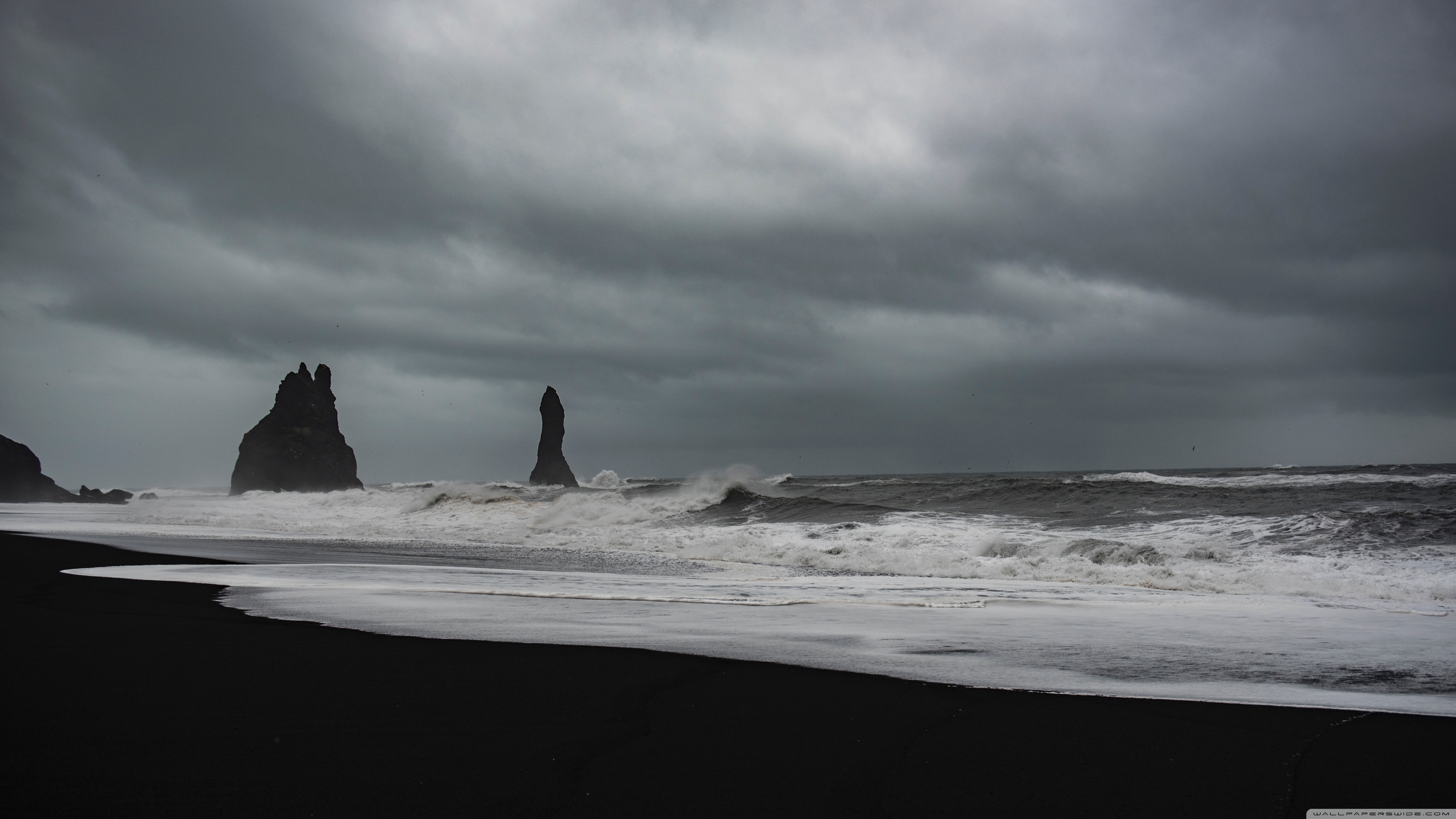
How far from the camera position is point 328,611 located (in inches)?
263

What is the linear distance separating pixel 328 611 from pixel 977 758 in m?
5.87

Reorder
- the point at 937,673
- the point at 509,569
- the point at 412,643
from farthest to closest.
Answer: the point at 509,569 < the point at 412,643 < the point at 937,673

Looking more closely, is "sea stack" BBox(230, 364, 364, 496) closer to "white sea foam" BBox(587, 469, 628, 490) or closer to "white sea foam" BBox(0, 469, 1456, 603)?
"white sea foam" BBox(587, 469, 628, 490)

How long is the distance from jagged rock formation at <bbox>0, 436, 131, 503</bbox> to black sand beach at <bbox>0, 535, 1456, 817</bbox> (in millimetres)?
65251

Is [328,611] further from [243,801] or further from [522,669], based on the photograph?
[243,801]

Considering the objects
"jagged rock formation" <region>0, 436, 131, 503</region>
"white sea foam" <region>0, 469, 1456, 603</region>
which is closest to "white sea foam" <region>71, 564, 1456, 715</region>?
"white sea foam" <region>0, 469, 1456, 603</region>


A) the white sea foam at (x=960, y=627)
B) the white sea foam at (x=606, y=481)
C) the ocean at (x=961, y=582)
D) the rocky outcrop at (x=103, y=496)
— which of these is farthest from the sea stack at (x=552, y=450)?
the white sea foam at (x=960, y=627)

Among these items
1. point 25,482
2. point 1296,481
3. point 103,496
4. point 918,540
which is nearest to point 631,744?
point 918,540

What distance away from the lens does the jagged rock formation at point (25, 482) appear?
5512cm

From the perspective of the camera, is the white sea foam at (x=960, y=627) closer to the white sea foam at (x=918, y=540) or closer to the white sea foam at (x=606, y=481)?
the white sea foam at (x=918, y=540)

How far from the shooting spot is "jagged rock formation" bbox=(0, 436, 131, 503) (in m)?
55.1

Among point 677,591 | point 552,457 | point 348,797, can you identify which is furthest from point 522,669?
point 552,457

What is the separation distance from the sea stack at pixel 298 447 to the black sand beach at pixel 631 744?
71571 mm

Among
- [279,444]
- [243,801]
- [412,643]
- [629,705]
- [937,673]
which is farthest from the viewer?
[279,444]
